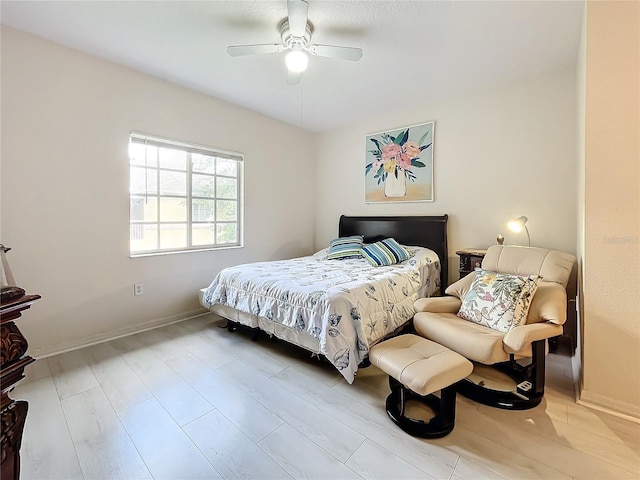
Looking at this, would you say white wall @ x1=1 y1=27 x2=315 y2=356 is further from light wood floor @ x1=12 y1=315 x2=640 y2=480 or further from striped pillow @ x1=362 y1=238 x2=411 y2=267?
striped pillow @ x1=362 y1=238 x2=411 y2=267

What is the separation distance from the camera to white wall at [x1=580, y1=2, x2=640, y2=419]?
5.71ft

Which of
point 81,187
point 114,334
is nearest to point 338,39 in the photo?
point 81,187

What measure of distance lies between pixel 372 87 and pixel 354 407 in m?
3.07

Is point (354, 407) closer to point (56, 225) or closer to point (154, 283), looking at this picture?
point (154, 283)

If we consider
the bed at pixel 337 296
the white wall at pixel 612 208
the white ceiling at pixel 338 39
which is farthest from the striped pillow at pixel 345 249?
the white wall at pixel 612 208

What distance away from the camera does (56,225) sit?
2.57 m

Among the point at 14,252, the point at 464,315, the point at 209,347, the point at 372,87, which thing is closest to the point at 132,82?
the point at 14,252

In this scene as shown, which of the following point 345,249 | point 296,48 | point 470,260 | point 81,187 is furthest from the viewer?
point 345,249

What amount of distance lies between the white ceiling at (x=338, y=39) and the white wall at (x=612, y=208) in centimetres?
46

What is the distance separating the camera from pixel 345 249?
3.85 metres

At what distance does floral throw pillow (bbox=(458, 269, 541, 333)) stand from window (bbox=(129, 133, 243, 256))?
2896 millimetres

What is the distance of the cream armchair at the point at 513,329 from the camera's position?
1834mm

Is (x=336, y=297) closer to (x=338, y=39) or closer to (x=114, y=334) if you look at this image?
(x=338, y=39)

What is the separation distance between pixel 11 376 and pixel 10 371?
2 cm
